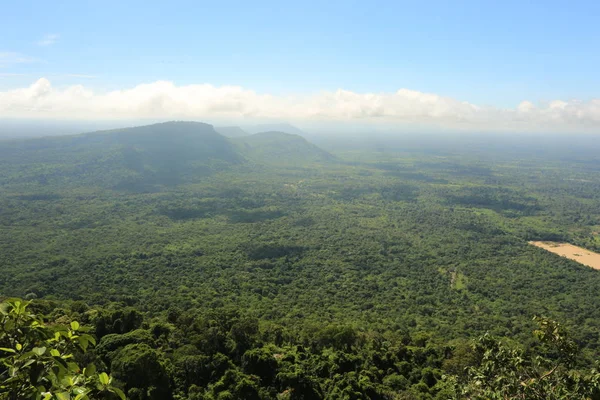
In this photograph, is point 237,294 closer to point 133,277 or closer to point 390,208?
point 133,277

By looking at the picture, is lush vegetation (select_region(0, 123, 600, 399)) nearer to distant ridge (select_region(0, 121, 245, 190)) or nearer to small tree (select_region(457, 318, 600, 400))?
small tree (select_region(457, 318, 600, 400))

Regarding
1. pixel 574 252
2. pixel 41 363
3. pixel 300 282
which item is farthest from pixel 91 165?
pixel 574 252

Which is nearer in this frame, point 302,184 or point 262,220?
point 262,220

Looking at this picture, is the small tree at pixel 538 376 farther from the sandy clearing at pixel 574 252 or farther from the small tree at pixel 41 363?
the sandy clearing at pixel 574 252

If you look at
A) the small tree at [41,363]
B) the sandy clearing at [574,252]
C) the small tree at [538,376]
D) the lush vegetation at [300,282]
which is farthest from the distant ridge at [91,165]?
the small tree at [41,363]

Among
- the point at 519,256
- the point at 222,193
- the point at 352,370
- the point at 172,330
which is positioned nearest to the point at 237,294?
the point at 172,330

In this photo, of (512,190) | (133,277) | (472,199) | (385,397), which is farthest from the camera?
(512,190)

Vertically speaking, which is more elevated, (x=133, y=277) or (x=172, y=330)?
(x=172, y=330)
